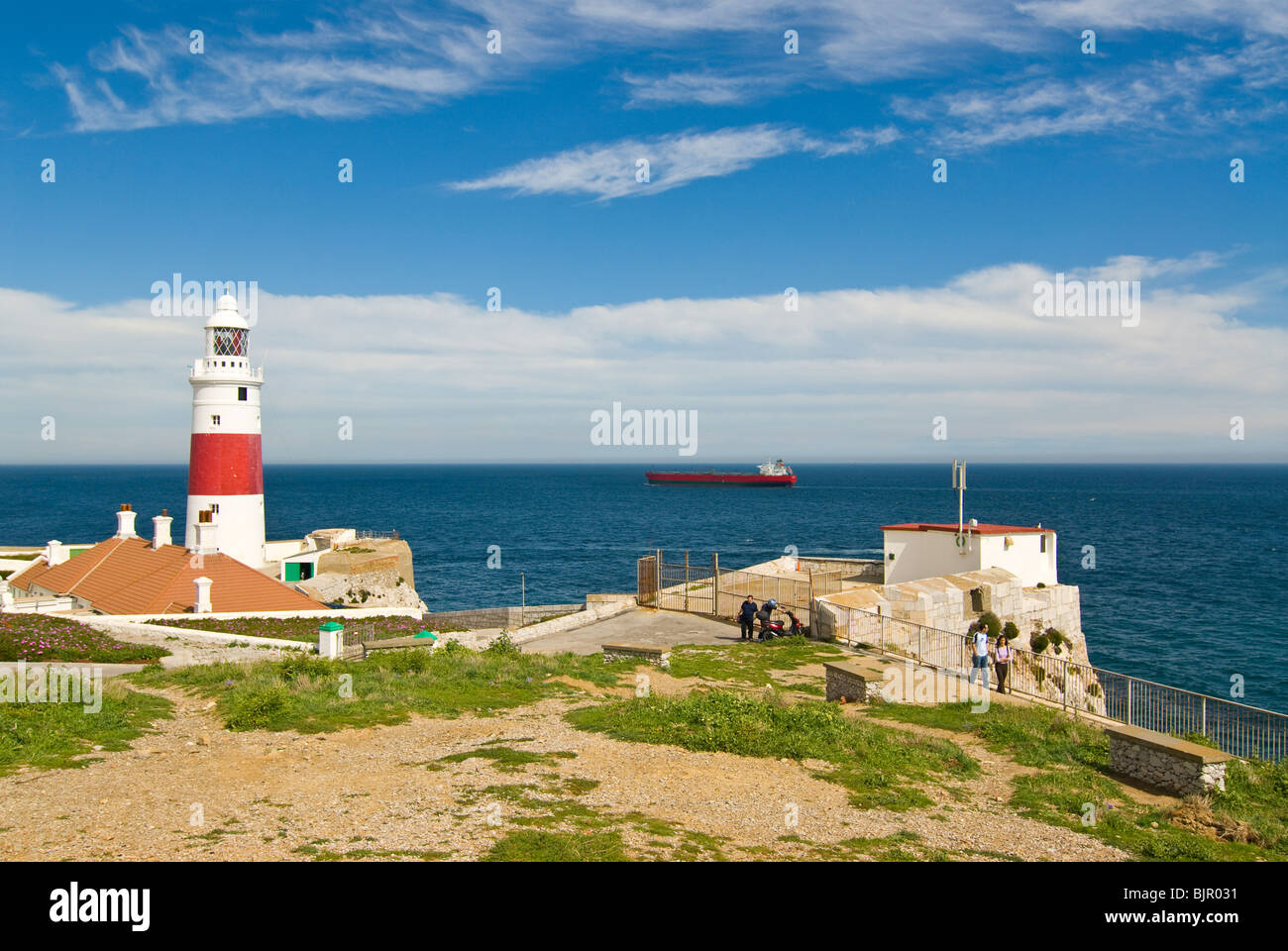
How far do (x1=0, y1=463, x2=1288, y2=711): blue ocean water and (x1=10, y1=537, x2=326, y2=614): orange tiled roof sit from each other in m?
24.3

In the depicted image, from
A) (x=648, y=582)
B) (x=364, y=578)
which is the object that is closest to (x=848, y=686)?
(x=648, y=582)

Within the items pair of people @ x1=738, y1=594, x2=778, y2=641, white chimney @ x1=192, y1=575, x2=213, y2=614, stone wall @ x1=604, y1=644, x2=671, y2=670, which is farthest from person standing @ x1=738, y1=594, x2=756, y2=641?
white chimney @ x1=192, y1=575, x2=213, y2=614

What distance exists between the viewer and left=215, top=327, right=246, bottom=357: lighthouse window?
1302 inches

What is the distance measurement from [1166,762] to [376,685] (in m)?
12.9

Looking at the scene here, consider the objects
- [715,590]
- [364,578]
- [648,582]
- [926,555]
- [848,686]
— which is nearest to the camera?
[848,686]

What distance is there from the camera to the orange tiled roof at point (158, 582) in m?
25.8

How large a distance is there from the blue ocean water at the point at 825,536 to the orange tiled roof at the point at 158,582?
2432cm

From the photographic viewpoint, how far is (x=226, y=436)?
32.8m

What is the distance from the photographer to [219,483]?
107 feet

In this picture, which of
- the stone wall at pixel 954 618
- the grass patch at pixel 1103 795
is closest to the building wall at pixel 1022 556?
the stone wall at pixel 954 618

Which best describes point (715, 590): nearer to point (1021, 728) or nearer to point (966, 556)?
point (966, 556)

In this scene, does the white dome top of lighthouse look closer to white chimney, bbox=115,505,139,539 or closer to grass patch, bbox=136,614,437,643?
white chimney, bbox=115,505,139,539
